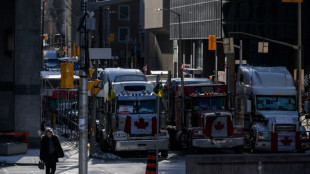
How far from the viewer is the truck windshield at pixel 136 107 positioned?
115ft

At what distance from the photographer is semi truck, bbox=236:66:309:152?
35.0 metres

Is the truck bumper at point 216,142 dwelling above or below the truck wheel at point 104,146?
above

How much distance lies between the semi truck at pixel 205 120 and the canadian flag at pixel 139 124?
5.83 ft

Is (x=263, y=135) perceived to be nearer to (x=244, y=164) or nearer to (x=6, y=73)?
(x=6, y=73)

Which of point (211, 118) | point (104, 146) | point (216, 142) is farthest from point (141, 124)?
point (216, 142)

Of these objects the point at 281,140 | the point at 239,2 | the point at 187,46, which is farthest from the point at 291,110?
the point at 187,46

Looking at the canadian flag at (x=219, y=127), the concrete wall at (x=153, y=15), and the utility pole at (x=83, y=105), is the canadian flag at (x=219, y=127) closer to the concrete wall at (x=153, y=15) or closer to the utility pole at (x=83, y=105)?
the utility pole at (x=83, y=105)

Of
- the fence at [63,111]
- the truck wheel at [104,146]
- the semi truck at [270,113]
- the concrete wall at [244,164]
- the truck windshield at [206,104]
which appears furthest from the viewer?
the fence at [63,111]

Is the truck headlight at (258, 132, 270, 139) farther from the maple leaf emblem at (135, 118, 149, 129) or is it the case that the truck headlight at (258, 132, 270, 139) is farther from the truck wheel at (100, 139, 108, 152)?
the truck wheel at (100, 139, 108, 152)

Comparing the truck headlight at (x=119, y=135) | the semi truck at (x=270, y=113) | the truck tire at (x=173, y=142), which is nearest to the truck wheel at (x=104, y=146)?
the truck headlight at (x=119, y=135)

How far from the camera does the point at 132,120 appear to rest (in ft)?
112

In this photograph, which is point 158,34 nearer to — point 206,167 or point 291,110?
point 291,110

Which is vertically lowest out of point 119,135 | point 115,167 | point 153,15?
point 115,167

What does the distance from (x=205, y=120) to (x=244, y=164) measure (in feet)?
41.4
